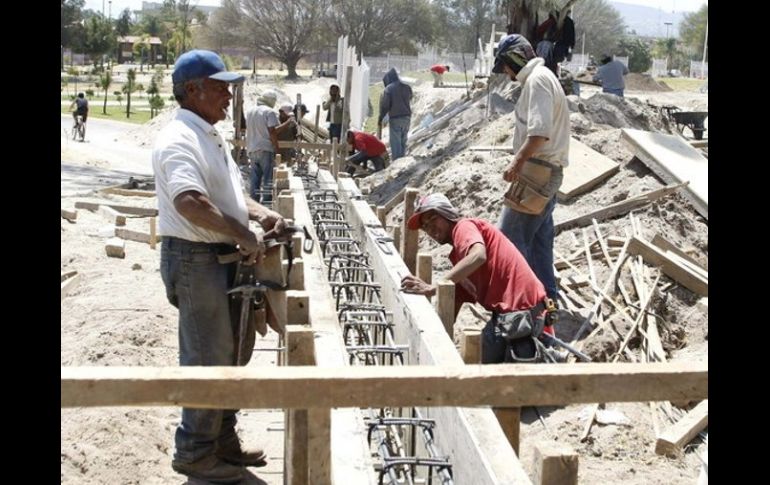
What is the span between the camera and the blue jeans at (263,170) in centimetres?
1319

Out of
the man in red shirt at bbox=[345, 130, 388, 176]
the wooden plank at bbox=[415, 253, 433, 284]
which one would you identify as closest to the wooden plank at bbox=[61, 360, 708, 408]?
the wooden plank at bbox=[415, 253, 433, 284]

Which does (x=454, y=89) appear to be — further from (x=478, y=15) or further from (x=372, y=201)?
(x=478, y=15)

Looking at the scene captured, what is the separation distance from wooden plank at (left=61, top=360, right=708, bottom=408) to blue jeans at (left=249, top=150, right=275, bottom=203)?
1048cm

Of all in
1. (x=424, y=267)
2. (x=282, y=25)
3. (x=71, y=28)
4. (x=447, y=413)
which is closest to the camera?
(x=447, y=413)

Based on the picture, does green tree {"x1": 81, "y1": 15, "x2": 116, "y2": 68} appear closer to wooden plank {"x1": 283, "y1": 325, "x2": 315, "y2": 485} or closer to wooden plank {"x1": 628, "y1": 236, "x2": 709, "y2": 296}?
wooden plank {"x1": 628, "y1": 236, "x2": 709, "y2": 296}

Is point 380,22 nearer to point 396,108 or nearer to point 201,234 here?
point 396,108

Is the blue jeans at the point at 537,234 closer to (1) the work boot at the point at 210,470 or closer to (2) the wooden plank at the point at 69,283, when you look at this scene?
(1) the work boot at the point at 210,470

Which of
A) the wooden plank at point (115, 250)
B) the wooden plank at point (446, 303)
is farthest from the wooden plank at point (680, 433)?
the wooden plank at point (115, 250)

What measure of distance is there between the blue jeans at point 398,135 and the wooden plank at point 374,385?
14434 mm

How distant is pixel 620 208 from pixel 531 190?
283 cm

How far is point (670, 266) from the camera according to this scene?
806 cm

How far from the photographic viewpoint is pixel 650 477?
5.47 meters

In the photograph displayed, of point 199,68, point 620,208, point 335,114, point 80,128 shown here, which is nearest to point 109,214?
point 335,114
